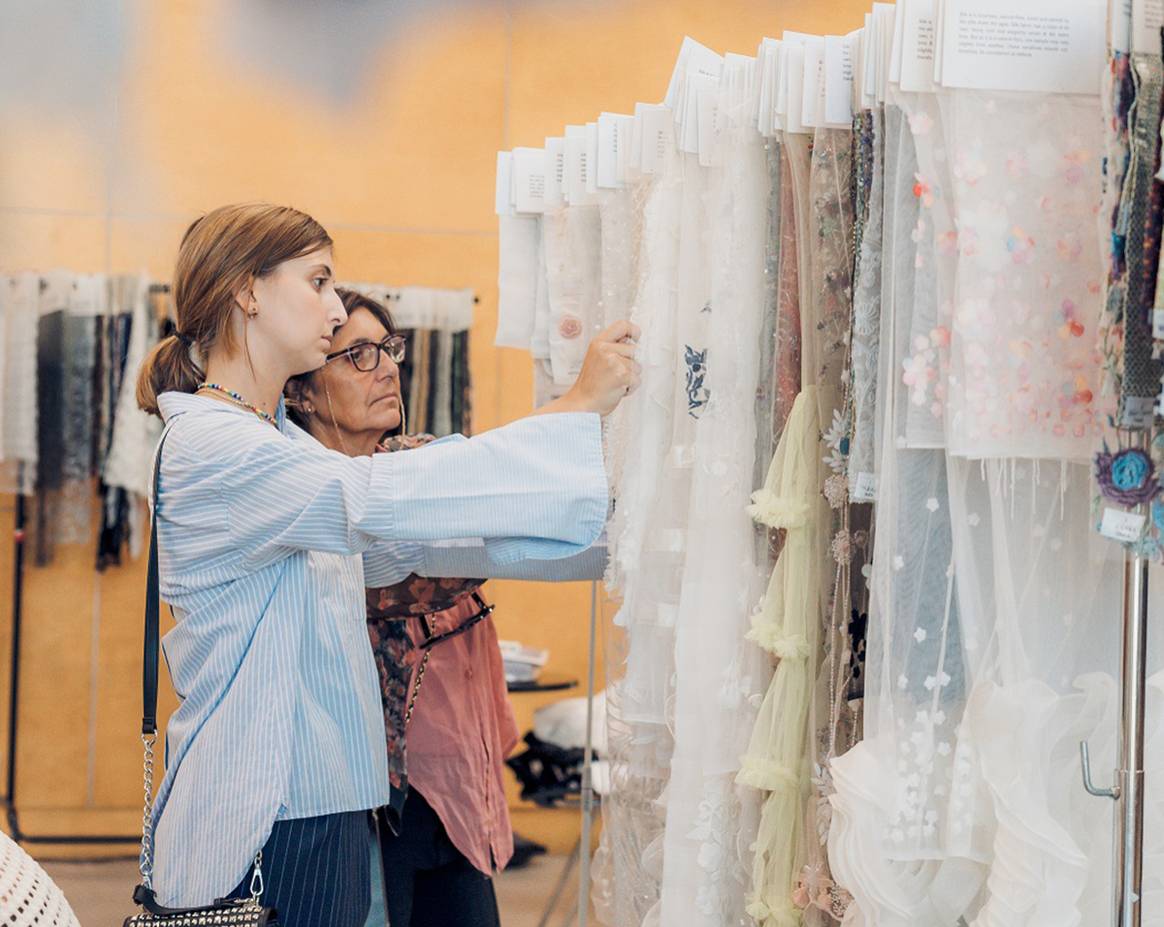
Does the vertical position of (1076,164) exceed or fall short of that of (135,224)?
it falls short

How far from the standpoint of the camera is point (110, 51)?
19.6ft

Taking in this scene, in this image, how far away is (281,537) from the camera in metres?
2.14

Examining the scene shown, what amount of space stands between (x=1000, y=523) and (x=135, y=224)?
491 cm

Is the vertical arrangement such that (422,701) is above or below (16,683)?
above

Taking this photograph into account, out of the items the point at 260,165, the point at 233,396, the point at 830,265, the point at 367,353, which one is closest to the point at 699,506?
the point at 830,265

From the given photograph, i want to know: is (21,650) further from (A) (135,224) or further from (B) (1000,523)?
(B) (1000,523)

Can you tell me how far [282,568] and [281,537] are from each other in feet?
0.37

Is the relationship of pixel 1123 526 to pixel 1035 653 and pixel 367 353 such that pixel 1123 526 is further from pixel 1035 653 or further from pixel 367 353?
pixel 367 353

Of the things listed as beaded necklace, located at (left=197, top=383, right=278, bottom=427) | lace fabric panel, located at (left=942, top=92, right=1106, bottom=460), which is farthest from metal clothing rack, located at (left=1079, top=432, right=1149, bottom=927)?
beaded necklace, located at (left=197, top=383, right=278, bottom=427)

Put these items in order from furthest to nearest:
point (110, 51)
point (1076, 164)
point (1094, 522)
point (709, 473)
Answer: point (110, 51) → point (709, 473) → point (1076, 164) → point (1094, 522)

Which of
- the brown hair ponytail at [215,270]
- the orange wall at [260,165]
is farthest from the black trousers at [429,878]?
the orange wall at [260,165]

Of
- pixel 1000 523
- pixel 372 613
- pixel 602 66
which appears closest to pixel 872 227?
pixel 1000 523

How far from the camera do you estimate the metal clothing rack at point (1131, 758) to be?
5.71ft

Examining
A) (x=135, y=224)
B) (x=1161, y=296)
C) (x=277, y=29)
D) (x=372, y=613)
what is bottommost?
(x=372, y=613)
